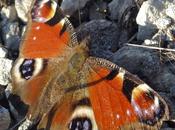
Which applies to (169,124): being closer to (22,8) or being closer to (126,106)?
(126,106)

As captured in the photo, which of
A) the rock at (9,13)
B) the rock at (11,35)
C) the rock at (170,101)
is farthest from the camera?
the rock at (9,13)

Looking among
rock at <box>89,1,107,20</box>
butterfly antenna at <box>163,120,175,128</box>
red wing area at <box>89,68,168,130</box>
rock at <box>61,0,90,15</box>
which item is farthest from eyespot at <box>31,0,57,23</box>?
butterfly antenna at <box>163,120,175,128</box>

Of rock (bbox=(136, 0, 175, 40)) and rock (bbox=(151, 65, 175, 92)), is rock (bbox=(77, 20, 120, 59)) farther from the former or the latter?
rock (bbox=(151, 65, 175, 92))

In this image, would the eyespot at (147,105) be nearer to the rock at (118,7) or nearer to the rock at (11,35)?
the rock at (118,7)

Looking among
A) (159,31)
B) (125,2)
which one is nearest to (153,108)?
(159,31)

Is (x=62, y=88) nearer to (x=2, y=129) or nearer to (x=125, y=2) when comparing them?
(x=2, y=129)

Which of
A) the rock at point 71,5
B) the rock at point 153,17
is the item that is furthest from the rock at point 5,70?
the rock at point 153,17

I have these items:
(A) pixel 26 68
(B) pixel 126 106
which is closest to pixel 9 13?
(A) pixel 26 68
